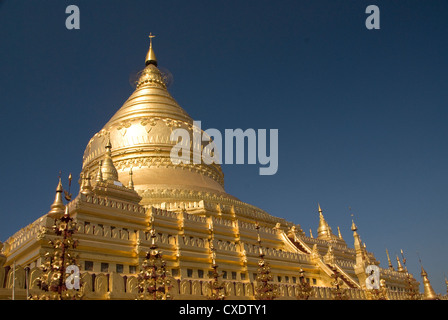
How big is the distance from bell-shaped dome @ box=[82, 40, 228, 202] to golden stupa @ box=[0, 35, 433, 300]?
95mm

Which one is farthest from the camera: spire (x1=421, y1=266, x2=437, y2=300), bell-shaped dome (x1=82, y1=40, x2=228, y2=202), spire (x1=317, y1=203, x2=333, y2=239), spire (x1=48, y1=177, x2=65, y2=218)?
spire (x1=317, y1=203, x2=333, y2=239)

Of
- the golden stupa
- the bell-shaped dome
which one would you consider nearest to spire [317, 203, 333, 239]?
the golden stupa

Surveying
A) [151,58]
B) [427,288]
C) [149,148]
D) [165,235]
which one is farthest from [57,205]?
[151,58]

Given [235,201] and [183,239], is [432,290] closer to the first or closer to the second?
[235,201]

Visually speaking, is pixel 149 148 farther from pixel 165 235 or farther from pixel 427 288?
pixel 427 288

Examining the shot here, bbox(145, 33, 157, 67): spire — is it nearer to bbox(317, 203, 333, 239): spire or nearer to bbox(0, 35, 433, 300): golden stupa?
bbox(0, 35, 433, 300): golden stupa

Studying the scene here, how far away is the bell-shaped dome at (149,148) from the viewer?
105 feet

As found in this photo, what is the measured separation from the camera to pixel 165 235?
882 inches

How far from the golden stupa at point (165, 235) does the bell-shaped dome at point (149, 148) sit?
0.31 feet

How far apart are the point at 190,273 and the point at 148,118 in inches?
725

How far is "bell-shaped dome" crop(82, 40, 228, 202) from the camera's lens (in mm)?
31891

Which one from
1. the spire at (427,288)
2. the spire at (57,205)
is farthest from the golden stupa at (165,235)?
the spire at (427,288)

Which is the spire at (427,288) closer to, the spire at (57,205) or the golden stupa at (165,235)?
the golden stupa at (165,235)
